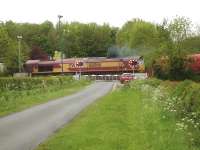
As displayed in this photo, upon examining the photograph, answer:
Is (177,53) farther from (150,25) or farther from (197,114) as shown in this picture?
(150,25)

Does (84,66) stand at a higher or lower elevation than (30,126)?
higher

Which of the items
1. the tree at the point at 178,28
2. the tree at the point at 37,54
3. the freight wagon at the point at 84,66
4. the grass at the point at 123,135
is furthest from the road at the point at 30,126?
the tree at the point at 37,54

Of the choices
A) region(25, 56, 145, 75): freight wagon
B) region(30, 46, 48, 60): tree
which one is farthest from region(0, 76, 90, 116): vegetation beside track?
region(30, 46, 48, 60): tree

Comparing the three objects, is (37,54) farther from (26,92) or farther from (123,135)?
(123,135)

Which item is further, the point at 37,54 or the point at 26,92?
the point at 37,54

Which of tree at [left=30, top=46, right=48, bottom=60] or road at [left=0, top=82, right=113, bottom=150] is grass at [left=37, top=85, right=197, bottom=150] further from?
tree at [left=30, top=46, right=48, bottom=60]

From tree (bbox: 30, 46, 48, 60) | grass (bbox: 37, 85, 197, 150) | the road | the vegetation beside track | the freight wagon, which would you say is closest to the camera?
grass (bbox: 37, 85, 197, 150)

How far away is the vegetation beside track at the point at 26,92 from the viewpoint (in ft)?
97.5

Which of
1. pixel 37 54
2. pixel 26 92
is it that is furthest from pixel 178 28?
pixel 37 54

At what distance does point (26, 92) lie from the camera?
43031 millimetres

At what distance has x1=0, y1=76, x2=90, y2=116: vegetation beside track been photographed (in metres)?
29.7

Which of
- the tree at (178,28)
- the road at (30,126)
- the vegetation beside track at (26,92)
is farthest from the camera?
the tree at (178,28)

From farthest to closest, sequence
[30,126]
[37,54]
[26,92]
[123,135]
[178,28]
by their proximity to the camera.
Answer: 1. [37,54]
2. [178,28]
3. [26,92]
4. [30,126]
5. [123,135]

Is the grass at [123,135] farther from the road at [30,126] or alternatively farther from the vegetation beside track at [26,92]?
the vegetation beside track at [26,92]
